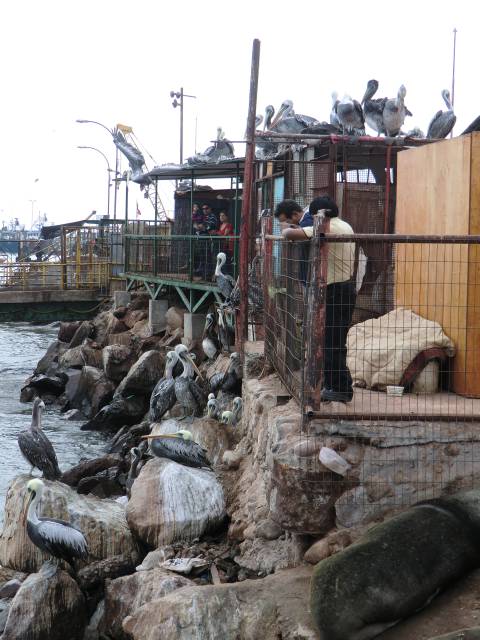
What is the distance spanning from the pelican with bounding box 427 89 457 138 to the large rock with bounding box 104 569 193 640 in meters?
9.31

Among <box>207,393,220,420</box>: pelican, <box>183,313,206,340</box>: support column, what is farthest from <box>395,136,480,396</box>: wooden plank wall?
<box>183,313,206,340</box>: support column

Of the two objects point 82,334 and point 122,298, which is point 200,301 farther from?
point 82,334

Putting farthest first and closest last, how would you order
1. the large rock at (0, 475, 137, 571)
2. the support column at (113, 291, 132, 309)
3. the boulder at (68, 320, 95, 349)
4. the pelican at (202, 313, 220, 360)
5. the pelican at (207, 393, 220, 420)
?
the support column at (113, 291, 132, 309)
the boulder at (68, 320, 95, 349)
the pelican at (202, 313, 220, 360)
the pelican at (207, 393, 220, 420)
the large rock at (0, 475, 137, 571)

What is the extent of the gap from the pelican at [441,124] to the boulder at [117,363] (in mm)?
9315

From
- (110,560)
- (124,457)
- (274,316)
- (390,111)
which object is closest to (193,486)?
(110,560)

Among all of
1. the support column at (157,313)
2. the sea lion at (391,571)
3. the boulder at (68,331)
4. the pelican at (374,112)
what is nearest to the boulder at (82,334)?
the boulder at (68,331)

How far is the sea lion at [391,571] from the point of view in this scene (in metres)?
5.48

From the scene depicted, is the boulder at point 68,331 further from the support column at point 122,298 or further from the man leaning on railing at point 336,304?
the man leaning on railing at point 336,304

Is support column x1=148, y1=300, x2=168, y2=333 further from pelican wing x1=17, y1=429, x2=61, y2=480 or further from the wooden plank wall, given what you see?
the wooden plank wall

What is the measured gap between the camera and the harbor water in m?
16.3

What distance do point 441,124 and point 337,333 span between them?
824cm

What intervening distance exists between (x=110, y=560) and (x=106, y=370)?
12.5m

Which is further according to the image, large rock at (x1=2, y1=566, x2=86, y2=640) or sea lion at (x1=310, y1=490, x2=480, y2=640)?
large rock at (x1=2, y1=566, x2=86, y2=640)

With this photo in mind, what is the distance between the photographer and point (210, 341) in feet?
58.8
